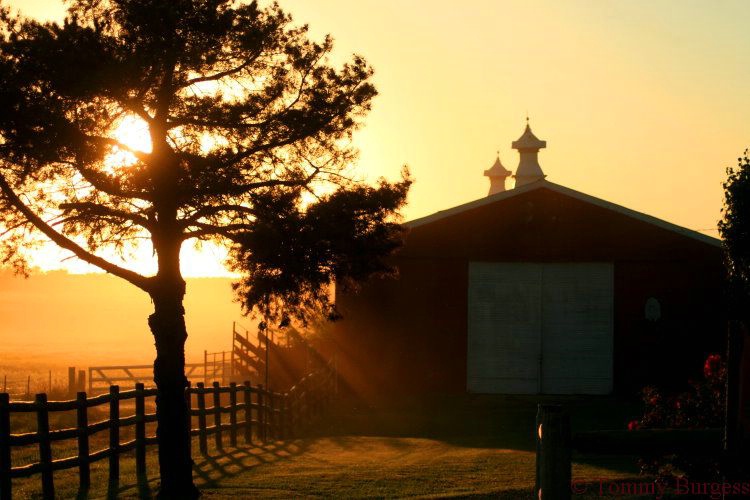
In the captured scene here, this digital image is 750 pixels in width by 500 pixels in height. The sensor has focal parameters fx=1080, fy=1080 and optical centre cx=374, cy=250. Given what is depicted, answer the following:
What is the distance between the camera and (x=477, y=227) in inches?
1214

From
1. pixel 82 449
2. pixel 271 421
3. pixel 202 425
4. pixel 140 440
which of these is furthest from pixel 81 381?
pixel 82 449

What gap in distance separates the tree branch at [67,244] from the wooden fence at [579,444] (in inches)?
340

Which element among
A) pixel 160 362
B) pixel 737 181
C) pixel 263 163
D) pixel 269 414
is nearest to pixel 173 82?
pixel 263 163

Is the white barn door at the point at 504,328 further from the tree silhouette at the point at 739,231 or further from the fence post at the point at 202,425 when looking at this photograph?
the fence post at the point at 202,425

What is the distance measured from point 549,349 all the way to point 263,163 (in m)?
17.1

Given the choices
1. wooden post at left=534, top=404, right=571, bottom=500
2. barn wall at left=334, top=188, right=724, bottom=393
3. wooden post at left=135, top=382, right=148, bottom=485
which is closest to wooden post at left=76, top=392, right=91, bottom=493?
wooden post at left=135, top=382, right=148, bottom=485

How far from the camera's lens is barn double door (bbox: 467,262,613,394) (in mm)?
30781

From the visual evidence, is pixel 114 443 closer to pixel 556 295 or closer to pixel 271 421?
pixel 271 421

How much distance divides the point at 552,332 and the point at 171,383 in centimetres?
1746

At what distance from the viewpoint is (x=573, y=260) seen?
30.7m

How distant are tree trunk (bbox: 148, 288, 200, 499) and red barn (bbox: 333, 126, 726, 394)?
1587 cm

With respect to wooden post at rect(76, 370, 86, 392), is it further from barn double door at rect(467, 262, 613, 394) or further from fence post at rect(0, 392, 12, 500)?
fence post at rect(0, 392, 12, 500)

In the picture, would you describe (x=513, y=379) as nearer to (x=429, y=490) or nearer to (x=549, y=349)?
(x=549, y=349)

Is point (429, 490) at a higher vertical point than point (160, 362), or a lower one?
lower
